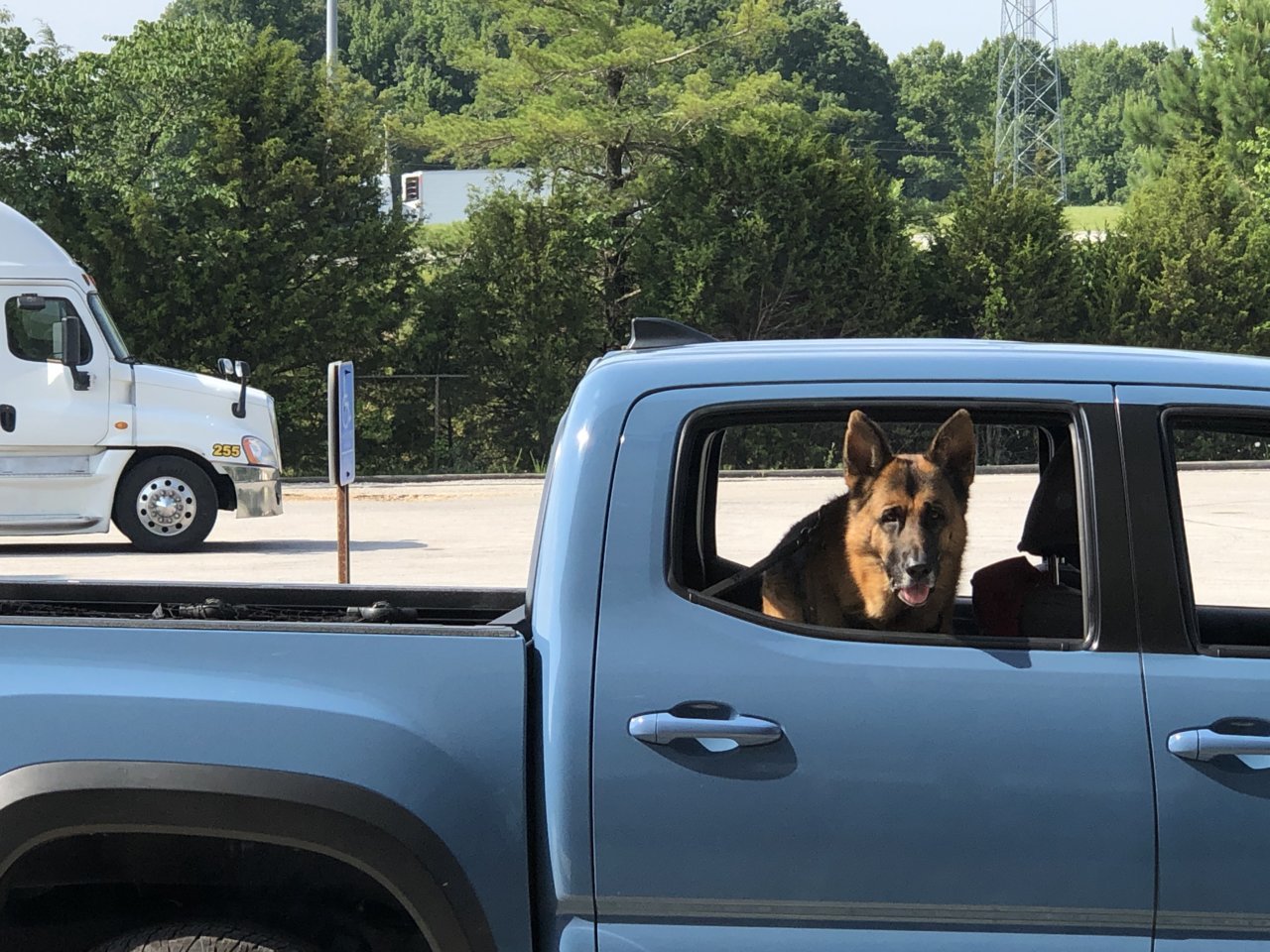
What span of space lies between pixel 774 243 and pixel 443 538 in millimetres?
10924

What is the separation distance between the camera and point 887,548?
305 centimetres

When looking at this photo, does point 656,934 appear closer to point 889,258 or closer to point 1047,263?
point 889,258

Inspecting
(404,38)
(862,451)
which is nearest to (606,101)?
(862,451)

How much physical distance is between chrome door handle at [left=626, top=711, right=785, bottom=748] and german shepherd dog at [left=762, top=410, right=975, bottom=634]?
46cm

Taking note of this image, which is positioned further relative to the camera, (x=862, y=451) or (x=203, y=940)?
(x=862, y=451)

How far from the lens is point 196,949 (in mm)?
2795

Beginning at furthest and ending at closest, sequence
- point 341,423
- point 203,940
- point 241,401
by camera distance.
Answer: point 241,401, point 341,423, point 203,940

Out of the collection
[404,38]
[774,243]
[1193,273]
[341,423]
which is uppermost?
[404,38]

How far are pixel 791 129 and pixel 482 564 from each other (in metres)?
15.8

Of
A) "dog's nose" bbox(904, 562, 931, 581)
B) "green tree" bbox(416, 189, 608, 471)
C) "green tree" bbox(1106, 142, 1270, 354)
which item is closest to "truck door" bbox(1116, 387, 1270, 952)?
"dog's nose" bbox(904, 562, 931, 581)

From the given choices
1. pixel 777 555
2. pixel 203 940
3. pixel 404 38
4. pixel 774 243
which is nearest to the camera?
pixel 203 940

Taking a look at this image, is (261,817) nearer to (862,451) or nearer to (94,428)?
(862,451)

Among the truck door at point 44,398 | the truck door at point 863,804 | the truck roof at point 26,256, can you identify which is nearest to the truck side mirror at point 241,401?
the truck door at point 44,398

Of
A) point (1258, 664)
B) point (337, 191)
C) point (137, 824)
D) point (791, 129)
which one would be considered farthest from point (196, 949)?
point (791, 129)
